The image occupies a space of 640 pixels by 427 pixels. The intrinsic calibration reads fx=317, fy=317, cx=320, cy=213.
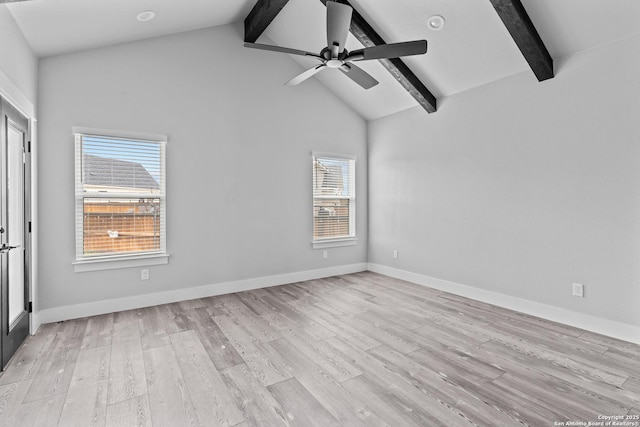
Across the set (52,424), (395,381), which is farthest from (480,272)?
(52,424)

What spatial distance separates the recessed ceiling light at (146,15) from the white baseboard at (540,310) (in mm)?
4753

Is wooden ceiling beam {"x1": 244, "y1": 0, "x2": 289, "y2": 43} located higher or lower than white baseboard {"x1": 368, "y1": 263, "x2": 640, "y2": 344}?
higher

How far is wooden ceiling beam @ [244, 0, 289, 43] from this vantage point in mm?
3771

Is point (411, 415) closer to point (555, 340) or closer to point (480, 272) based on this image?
point (555, 340)

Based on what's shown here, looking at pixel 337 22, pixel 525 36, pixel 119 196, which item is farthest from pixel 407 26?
pixel 119 196

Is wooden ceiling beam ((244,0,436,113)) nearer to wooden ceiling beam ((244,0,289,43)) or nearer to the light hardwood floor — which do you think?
wooden ceiling beam ((244,0,289,43))

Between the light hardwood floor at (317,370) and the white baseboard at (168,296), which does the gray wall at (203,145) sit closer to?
the white baseboard at (168,296)

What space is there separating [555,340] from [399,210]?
9.19 feet

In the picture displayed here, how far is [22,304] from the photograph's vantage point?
2.93 m

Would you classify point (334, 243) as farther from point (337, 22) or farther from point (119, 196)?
point (337, 22)

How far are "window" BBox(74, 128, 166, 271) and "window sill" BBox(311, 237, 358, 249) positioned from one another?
232 cm

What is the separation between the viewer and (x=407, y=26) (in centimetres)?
367

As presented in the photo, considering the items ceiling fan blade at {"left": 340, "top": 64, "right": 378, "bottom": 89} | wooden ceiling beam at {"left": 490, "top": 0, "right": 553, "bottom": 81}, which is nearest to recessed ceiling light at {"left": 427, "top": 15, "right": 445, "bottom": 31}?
wooden ceiling beam at {"left": 490, "top": 0, "right": 553, "bottom": 81}

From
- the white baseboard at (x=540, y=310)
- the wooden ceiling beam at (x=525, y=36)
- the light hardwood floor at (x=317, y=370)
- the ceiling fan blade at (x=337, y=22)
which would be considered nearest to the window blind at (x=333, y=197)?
the white baseboard at (x=540, y=310)
